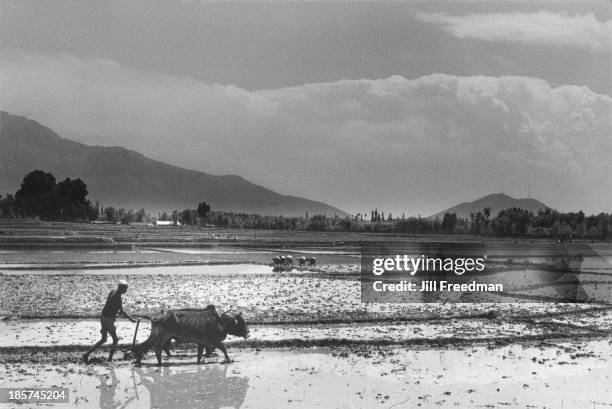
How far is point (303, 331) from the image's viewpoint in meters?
16.3

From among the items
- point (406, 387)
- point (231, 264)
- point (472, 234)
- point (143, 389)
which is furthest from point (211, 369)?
point (472, 234)

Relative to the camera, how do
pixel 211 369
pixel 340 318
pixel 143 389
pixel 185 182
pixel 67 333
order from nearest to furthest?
pixel 143 389, pixel 211 369, pixel 67 333, pixel 340 318, pixel 185 182

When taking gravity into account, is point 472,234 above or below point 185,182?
below

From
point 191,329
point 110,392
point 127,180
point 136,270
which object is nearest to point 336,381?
point 191,329

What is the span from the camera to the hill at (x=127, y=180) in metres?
162

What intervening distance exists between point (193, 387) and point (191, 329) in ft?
4.39

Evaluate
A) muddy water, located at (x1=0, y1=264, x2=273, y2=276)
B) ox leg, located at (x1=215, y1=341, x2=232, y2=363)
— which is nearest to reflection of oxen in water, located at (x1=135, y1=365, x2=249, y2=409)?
ox leg, located at (x1=215, y1=341, x2=232, y2=363)

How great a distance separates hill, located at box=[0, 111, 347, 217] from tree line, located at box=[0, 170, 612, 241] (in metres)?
56.0

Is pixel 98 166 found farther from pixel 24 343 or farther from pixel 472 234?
pixel 24 343

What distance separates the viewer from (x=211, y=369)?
1240cm

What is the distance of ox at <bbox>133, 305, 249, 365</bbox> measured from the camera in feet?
A: 39.9

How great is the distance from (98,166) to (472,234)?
10662 cm

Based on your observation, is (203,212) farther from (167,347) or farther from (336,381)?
(336,381)

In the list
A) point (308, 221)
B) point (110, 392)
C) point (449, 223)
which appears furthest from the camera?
point (308, 221)
